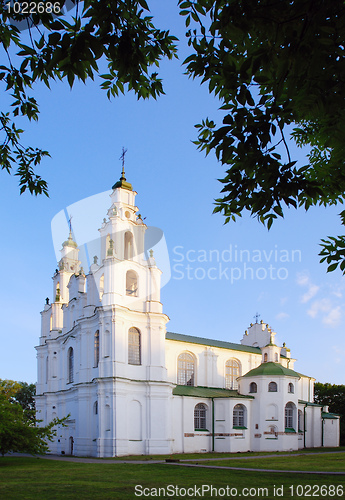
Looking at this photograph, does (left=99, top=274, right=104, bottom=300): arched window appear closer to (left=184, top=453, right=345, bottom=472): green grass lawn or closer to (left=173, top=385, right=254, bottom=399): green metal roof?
(left=173, top=385, right=254, bottom=399): green metal roof

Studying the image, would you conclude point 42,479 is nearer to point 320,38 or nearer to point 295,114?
point 295,114

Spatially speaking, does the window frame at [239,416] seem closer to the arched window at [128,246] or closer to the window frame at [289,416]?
the window frame at [289,416]

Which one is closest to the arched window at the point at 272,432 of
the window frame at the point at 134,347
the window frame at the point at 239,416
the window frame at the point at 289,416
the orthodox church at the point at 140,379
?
the orthodox church at the point at 140,379

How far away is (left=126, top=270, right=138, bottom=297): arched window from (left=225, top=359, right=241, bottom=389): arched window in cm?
1506

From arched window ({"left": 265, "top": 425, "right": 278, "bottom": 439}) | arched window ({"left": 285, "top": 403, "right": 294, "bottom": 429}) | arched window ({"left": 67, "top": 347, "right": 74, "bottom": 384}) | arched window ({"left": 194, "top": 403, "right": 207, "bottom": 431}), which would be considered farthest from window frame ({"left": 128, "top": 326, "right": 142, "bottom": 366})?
arched window ({"left": 285, "top": 403, "right": 294, "bottom": 429})

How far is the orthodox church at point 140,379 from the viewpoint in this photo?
37719mm

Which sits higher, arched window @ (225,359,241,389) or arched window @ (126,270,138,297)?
arched window @ (126,270,138,297)

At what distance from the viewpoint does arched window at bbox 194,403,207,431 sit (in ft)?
138

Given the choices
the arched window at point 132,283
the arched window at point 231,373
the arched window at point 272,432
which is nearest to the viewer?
the arched window at point 132,283

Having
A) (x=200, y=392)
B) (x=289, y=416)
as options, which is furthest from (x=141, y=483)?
(x=289, y=416)

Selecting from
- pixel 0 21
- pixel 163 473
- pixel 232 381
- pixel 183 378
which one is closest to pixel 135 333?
pixel 183 378

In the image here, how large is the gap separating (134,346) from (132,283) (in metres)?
5.29

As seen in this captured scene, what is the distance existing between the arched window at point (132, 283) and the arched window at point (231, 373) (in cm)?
1506

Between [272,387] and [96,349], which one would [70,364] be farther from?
[272,387]
